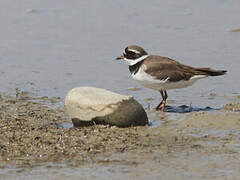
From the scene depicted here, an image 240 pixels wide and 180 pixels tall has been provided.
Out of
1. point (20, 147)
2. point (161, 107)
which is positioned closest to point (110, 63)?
point (161, 107)

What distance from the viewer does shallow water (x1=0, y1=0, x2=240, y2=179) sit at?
36.6 feet

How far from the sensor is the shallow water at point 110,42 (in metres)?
11.2

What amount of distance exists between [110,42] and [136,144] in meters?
6.13

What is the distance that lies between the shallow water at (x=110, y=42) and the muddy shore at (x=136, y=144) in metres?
1.36

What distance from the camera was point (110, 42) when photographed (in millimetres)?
13539

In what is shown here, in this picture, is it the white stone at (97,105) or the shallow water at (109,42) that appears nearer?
the white stone at (97,105)

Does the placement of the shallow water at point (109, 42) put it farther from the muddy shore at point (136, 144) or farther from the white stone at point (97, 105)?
the white stone at point (97, 105)

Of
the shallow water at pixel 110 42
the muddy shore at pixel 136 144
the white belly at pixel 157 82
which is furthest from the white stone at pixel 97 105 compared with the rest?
the shallow water at pixel 110 42

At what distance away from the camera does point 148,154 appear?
23.9 ft

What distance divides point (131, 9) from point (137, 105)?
7.72 metres

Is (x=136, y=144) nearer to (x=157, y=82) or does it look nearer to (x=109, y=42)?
(x=157, y=82)

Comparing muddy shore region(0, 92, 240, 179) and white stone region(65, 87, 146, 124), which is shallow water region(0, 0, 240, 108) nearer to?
muddy shore region(0, 92, 240, 179)

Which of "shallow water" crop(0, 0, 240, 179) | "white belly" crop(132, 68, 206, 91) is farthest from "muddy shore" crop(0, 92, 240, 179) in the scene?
"shallow water" crop(0, 0, 240, 179)

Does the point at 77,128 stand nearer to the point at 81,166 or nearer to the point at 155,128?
the point at 155,128
